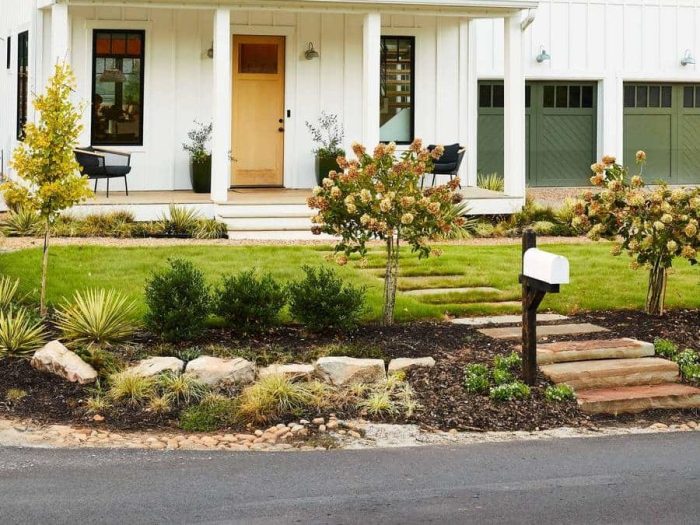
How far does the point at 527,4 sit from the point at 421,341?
9.21 meters

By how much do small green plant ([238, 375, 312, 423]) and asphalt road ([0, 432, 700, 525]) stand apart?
2.34 feet

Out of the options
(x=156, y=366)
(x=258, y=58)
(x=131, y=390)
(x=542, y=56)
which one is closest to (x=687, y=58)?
(x=542, y=56)

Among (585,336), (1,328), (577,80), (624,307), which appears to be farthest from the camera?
(577,80)

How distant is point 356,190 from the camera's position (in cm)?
1010

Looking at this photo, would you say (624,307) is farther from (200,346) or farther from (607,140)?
(607,140)

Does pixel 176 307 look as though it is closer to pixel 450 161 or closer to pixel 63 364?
pixel 63 364

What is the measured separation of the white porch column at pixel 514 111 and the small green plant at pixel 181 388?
10101 mm

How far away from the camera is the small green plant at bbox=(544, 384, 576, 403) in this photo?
8.26 m

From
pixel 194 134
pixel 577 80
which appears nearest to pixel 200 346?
pixel 194 134

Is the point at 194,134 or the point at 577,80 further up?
the point at 577,80

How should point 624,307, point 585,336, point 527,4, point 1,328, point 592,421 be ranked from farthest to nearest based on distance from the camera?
point 527,4
point 624,307
point 585,336
point 1,328
point 592,421

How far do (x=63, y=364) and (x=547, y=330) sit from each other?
4062 mm

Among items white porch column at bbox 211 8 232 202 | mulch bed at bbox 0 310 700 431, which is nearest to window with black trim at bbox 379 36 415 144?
white porch column at bbox 211 8 232 202

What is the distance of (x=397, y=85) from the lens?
766 inches
